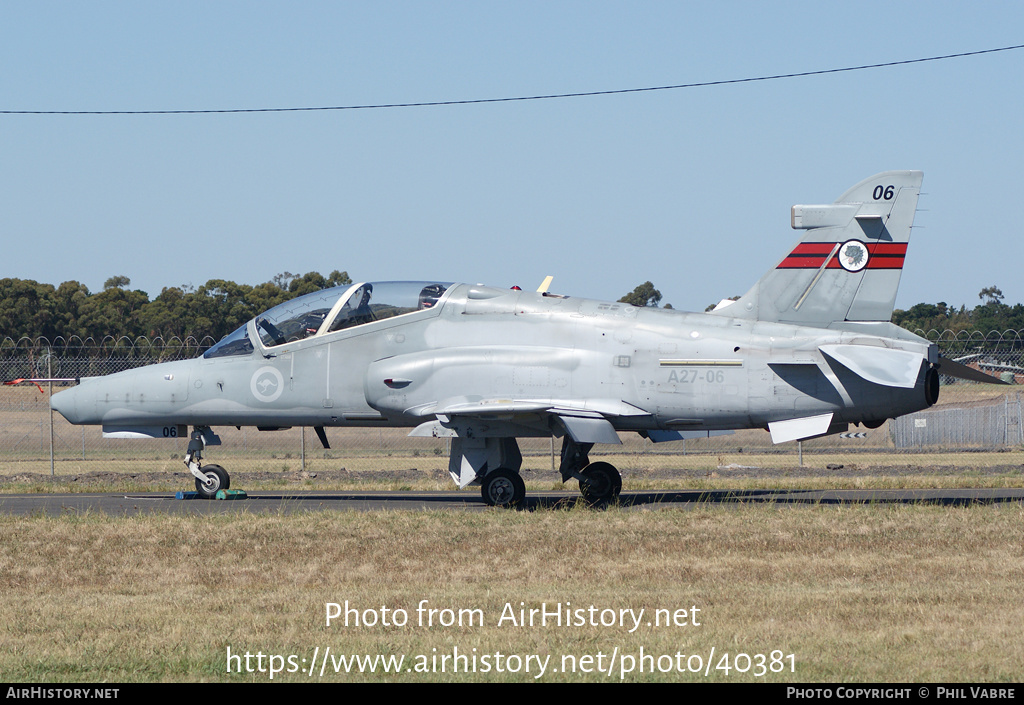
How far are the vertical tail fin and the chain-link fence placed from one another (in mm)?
13535

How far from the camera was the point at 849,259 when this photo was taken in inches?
632

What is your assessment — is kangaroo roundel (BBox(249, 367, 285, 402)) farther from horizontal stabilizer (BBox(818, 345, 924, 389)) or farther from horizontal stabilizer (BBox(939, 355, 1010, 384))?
horizontal stabilizer (BBox(939, 355, 1010, 384))

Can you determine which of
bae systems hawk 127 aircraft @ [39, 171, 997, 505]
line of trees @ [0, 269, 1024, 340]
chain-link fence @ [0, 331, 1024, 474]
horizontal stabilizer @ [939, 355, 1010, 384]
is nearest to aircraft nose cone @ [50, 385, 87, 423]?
bae systems hawk 127 aircraft @ [39, 171, 997, 505]

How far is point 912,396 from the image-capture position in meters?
15.4

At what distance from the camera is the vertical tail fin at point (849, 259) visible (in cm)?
1597

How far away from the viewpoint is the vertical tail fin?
52.4ft

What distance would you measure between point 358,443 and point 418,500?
2600cm

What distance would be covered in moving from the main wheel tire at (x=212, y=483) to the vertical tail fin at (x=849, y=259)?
366 inches

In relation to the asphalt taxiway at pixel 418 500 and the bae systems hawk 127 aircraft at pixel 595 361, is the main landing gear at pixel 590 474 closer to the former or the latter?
the bae systems hawk 127 aircraft at pixel 595 361

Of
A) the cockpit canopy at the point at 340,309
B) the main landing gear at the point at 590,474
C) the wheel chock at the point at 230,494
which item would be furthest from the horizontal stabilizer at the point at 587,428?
the wheel chock at the point at 230,494

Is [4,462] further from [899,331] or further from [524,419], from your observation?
[899,331]
